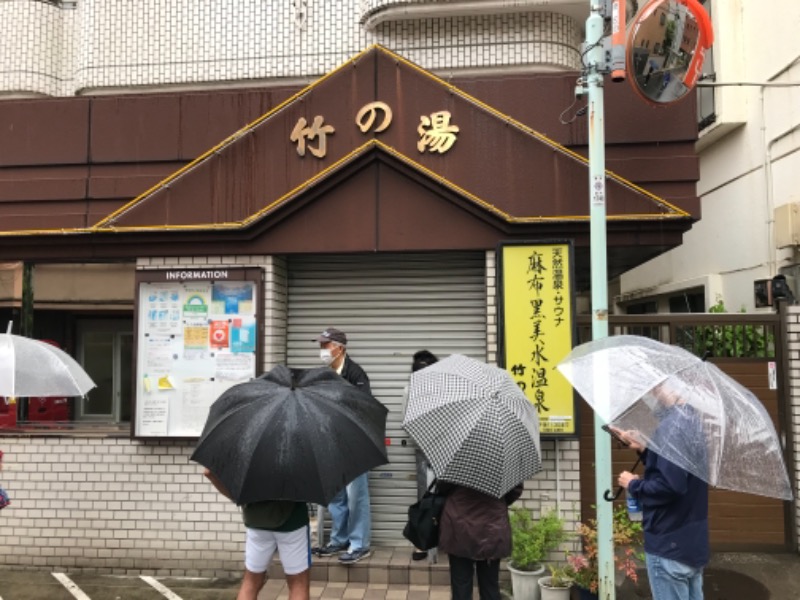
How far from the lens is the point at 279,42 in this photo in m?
8.42

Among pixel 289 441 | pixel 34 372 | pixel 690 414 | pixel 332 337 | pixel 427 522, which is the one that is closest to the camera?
pixel 690 414

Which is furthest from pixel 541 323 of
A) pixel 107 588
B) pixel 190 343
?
pixel 107 588

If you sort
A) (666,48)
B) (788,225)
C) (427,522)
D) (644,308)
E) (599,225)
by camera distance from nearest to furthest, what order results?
(427,522) → (599,225) → (666,48) → (788,225) → (644,308)

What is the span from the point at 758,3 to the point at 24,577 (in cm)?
1104

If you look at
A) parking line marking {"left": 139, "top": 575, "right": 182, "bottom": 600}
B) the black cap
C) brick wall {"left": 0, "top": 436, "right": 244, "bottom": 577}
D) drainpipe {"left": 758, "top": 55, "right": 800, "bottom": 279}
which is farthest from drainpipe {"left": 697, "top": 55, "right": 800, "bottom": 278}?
parking line marking {"left": 139, "top": 575, "right": 182, "bottom": 600}

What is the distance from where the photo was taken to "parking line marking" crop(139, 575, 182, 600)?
5.79m

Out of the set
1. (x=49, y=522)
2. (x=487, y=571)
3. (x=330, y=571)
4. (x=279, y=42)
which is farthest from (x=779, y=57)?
(x=49, y=522)

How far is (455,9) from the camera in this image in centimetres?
796

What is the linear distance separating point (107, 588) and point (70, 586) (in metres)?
0.37

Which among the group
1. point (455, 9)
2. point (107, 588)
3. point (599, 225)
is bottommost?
point (107, 588)

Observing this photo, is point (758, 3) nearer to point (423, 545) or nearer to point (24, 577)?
point (423, 545)

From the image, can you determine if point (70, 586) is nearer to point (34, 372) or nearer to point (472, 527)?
point (34, 372)

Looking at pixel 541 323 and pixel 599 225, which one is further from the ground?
pixel 599 225

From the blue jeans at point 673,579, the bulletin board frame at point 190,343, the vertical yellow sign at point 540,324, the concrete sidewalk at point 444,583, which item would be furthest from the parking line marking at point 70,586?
the blue jeans at point 673,579
